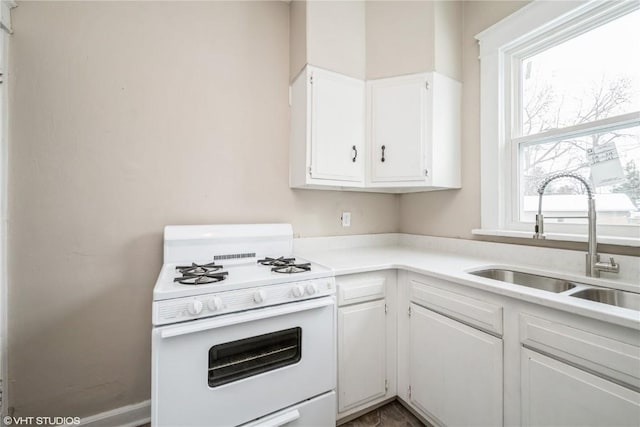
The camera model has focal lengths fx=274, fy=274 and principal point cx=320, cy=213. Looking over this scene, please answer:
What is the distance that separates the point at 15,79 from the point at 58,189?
57cm

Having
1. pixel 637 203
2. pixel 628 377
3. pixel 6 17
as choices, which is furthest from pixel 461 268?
pixel 6 17

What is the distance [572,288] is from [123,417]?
246cm

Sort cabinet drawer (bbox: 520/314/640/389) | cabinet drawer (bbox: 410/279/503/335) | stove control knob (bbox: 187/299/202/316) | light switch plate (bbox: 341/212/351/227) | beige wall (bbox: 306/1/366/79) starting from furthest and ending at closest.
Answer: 1. light switch plate (bbox: 341/212/351/227)
2. beige wall (bbox: 306/1/366/79)
3. cabinet drawer (bbox: 410/279/503/335)
4. stove control knob (bbox: 187/299/202/316)
5. cabinet drawer (bbox: 520/314/640/389)

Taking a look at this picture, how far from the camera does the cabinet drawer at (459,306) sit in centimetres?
118

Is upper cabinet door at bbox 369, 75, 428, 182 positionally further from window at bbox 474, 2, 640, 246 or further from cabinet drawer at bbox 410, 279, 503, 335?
cabinet drawer at bbox 410, 279, 503, 335

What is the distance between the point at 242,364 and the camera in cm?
121

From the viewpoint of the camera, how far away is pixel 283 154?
2033mm

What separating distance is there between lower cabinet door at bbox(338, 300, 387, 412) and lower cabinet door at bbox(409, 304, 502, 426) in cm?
18

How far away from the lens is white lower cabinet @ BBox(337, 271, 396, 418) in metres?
1.50

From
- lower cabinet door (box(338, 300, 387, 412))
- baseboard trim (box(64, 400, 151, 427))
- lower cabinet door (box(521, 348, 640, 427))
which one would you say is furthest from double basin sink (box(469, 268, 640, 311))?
baseboard trim (box(64, 400, 151, 427))

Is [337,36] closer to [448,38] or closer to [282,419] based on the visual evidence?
[448,38]

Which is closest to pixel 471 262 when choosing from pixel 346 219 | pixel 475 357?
pixel 475 357

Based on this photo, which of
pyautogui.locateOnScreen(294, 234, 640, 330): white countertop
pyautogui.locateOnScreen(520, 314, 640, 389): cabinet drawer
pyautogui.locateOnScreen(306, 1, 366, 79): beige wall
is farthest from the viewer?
pyautogui.locateOnScreen(306, 1, 366, 79): beige wall

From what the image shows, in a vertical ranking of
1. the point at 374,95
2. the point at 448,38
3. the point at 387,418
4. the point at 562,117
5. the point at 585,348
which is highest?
the point at 448,38
